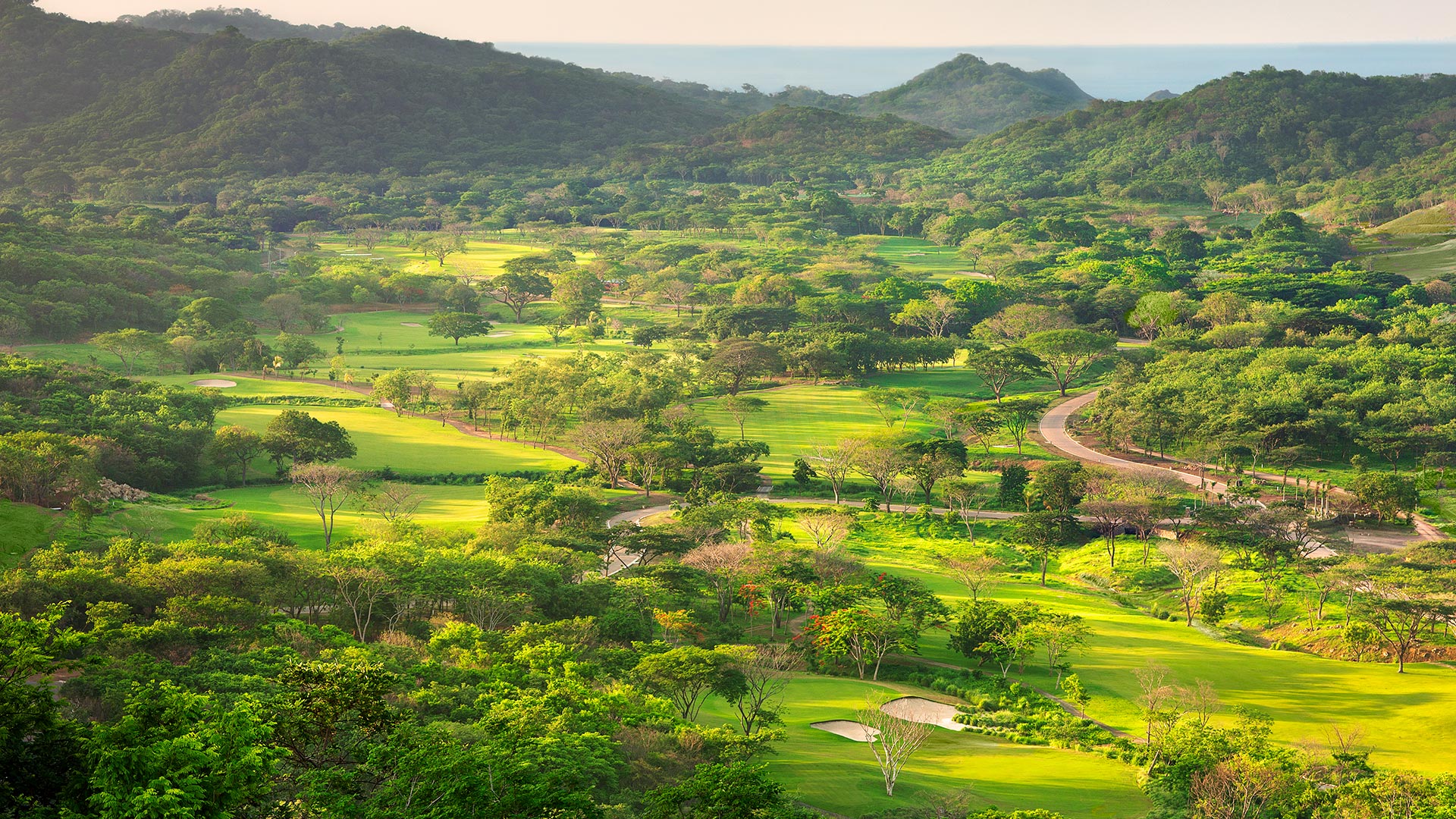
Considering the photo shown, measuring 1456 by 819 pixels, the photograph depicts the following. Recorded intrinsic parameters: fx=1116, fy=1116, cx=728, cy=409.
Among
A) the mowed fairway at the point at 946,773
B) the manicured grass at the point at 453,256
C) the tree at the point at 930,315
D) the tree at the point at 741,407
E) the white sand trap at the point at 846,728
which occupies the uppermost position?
the manicured grass at the point at 453,256

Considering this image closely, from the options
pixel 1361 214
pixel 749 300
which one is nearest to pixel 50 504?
pixel 749 300

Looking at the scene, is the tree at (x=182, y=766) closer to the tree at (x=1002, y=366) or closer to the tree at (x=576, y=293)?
the tree at (x=1002, y=366)

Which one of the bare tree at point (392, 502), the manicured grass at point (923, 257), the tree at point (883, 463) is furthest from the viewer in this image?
the manicured grass at point (923, 257)

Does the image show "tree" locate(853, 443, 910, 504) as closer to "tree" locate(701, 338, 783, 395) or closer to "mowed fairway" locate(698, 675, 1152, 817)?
"tree" locate(701, 338, 783, 395)

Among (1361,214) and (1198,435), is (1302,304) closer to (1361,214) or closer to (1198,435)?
(1198,435)

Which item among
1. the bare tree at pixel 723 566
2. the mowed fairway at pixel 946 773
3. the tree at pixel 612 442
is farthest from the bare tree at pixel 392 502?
the mowed fairway at pixel 946 773

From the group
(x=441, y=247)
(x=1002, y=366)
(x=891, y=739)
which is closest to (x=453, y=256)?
(x=441, y=247)
